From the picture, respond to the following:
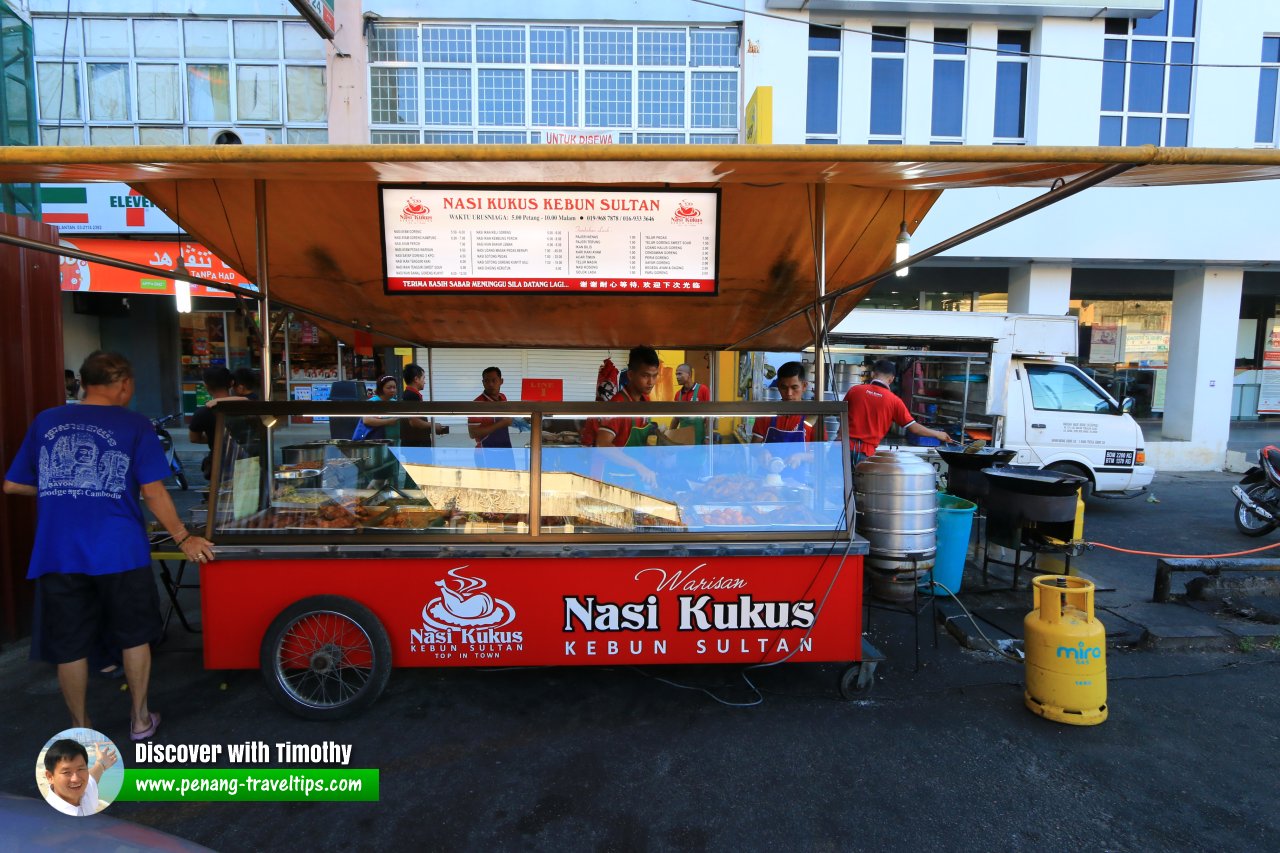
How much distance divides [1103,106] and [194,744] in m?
15.1

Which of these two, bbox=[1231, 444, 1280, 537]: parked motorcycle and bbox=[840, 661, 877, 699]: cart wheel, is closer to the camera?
bbox=[840, 661, 877, 699]: cart wheel

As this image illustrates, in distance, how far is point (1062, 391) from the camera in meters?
8.39

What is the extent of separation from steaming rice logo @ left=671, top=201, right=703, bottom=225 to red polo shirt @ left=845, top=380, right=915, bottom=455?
2577mm

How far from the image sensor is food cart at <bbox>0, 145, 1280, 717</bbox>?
10.6 ft

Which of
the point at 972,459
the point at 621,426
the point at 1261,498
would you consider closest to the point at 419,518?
the point at 621,426

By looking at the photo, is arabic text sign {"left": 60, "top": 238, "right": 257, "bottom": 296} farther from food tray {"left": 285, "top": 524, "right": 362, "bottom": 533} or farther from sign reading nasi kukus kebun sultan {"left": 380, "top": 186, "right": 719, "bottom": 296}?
food tray {"left": 285, "top": 524, "right": 362, "bottom": 533}

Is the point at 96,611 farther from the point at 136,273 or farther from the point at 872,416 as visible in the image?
the point at 136,273

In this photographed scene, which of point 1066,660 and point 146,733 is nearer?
point 146,733

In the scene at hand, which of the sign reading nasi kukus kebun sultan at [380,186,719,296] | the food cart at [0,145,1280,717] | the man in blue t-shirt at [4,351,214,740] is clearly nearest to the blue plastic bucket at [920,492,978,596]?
the food cart at [0,145,1280,717]

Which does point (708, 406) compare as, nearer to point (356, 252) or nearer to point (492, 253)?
point (492, 253)

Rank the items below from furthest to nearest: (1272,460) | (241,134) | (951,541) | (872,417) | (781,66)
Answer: (241,134), (781,66), (1272,460), (872,417), (951,541)

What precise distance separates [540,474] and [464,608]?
81cm

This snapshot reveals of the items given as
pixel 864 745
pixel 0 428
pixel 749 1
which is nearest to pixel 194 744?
pixel 0 428

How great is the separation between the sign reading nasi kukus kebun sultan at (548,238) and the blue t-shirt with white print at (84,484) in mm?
1578
